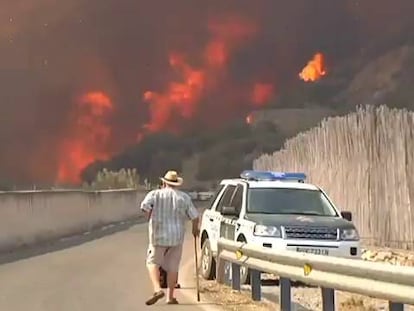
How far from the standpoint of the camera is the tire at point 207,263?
1526cm

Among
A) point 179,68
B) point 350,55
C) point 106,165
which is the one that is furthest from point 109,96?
point 350,55

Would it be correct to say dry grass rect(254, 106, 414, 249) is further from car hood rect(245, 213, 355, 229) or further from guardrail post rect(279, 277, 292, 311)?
guardrail post rect(279, 277, 292, 311)

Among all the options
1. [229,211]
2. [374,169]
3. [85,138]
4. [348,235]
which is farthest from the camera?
[85,138]

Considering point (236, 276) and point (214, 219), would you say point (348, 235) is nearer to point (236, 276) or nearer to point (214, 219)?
point (236, 276)

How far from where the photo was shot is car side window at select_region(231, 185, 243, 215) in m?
14.8

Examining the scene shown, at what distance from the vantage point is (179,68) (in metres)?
62.9

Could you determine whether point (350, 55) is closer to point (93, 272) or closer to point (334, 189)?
point (334, 189)

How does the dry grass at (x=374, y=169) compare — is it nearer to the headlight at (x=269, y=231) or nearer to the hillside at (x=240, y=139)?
the headlight at (x=269, y=231)

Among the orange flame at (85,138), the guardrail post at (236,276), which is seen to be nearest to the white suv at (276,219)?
the guardrail post at (236,276)

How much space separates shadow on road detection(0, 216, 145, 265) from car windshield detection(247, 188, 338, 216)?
601cm

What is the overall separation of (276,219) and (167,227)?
7.40 ft

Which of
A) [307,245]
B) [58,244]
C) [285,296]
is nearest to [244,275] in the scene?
[307,245]

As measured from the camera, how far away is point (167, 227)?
12.3 m

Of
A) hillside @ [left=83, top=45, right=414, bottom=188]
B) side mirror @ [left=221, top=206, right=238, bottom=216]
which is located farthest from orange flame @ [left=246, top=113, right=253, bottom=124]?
side mirror @ [left=221, top=206, right=238, bottom=216]
